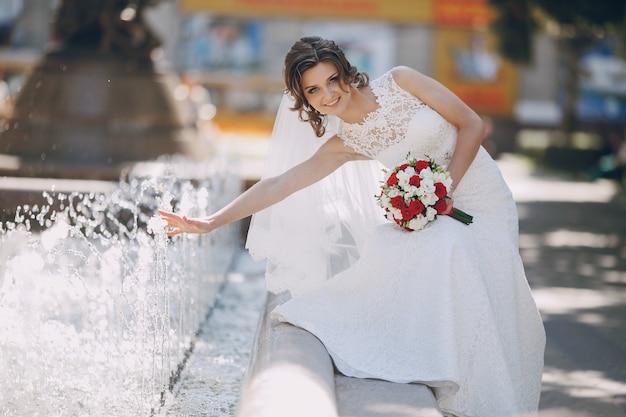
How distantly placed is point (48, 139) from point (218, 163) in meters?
2.38

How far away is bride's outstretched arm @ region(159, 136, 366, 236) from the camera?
15.5 feet

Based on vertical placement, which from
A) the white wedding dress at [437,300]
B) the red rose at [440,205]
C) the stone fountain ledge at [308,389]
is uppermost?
the red rose at [440,205]

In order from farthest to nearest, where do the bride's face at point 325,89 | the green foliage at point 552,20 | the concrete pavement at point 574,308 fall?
the green foliage at point 552,20, the concrete pavement at point 574,308, the bride's face at point 325,89

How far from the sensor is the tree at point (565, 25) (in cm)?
2063

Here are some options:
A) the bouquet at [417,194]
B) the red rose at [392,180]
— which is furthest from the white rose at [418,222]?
the red rose at [392,180]

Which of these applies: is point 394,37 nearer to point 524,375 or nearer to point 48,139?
point 48,139

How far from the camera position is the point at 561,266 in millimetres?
10906

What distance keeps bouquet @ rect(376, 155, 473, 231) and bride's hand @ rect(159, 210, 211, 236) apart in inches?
35.0

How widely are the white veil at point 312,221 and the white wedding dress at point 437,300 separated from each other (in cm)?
50

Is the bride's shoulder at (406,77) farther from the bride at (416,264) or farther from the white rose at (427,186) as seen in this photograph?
the white rose at (427,186)

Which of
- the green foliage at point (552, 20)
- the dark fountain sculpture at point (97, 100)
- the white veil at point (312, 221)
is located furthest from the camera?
the green foliage at point (552, 20)

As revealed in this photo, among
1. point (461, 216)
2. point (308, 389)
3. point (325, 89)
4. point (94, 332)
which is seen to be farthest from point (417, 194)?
point (94, 332)

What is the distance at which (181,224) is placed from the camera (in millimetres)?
4645

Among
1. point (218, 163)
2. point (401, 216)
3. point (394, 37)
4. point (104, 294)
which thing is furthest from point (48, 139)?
point (394, 37)
